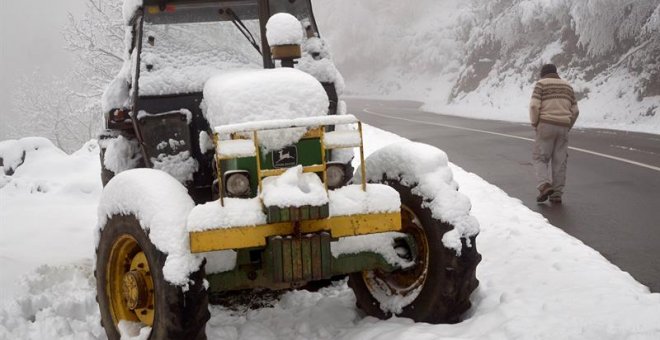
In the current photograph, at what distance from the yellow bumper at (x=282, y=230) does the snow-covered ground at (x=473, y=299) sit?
78 cm

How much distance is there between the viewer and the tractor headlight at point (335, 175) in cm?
424

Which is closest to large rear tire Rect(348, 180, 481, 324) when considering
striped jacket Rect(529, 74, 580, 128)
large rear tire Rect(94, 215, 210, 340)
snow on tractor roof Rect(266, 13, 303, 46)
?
snow on tractor roof Rect(266, 13, 303, 46)

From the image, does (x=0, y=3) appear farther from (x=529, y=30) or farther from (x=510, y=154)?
(x=510, y=154)

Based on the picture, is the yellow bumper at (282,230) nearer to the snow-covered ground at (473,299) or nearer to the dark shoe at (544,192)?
the snow-covered ground at (473,299)

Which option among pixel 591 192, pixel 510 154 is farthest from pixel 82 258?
pixel 510 154

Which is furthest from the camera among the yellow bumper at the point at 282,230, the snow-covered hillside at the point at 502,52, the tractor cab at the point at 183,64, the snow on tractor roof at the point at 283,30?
the snow-covered hillside at the point at 502,52

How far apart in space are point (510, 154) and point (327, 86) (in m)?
8.91

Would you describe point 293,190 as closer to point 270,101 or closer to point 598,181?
point 270,101

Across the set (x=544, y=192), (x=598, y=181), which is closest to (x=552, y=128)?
(x=544, y=192)

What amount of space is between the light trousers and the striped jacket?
A: 0.09 m

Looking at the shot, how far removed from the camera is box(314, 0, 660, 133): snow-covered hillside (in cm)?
→ 2156

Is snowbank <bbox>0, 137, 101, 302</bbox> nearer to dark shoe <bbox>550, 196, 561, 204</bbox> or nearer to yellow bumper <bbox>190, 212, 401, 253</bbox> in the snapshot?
yellow bumper <bbox>190, 212, 401, 253</bbox>

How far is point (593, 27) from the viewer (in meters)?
22.5

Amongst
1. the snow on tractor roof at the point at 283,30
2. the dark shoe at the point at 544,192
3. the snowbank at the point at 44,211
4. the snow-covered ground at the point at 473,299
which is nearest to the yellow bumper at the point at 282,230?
the snow-covered ground at the point at 473,299
